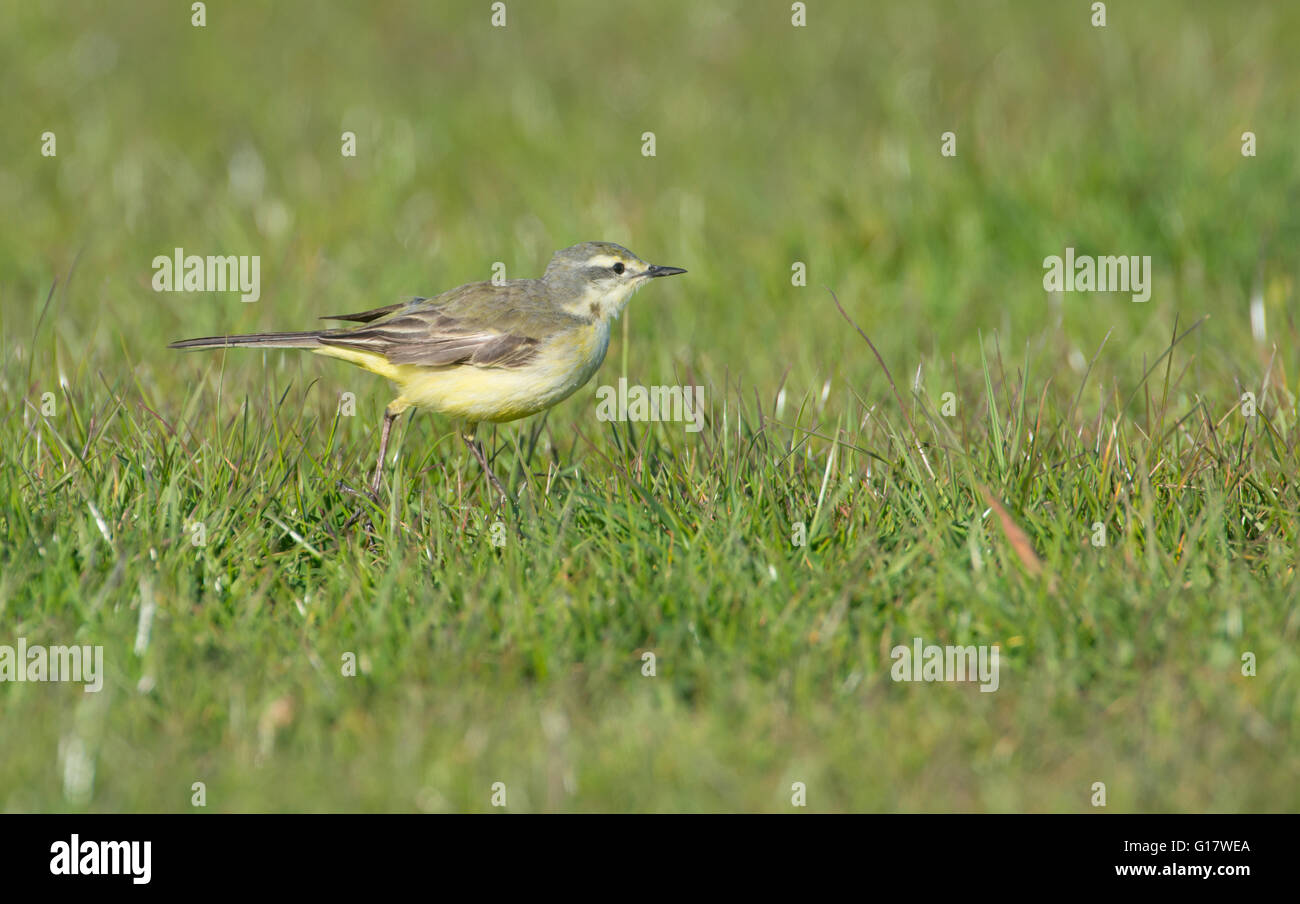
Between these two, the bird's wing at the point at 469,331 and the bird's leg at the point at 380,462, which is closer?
the bird's leg at the point at 380,462

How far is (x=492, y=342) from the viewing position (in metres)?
6.23

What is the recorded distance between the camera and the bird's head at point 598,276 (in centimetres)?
651

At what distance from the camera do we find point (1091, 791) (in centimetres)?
402
